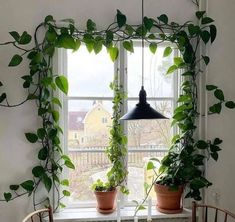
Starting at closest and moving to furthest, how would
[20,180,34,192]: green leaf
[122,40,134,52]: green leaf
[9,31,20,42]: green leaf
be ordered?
1. [9,31,20,42]: green leaf
2. [20,180,34,192]: green leaf
3. [122,40,134,52]: green leaf

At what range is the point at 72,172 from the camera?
2643 millimetres

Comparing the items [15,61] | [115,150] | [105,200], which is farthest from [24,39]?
[105,200]

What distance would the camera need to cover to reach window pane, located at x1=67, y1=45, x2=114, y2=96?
2623 millimetres

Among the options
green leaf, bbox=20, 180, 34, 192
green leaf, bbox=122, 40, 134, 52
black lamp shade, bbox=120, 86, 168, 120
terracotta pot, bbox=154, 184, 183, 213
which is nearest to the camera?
black lamp shade, bbox=120, 86, 168, 120

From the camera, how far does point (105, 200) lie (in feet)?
8.32

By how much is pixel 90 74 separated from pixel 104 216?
113cm

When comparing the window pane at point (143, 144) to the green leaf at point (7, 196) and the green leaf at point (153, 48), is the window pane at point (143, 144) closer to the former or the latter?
the green leaf at point (153, 48)

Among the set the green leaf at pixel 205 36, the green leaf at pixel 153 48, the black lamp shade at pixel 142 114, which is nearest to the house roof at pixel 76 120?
the green leaf at pixel 153 48

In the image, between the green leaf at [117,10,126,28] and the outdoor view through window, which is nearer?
the green leaf at [117,10,126,28]

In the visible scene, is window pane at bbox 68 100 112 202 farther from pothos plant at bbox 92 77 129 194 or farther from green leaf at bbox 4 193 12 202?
green leaf at bbox 4 193 12 202

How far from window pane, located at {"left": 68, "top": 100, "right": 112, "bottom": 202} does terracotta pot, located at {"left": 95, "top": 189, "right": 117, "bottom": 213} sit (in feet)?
0.51

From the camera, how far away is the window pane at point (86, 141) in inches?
A: 104

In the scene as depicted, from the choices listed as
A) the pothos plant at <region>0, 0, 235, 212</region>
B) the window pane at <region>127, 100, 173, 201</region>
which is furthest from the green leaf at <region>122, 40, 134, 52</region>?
the window pane at <region>127, 100, 173, 201</region>

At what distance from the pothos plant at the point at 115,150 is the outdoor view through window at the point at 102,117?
0.33 ft
